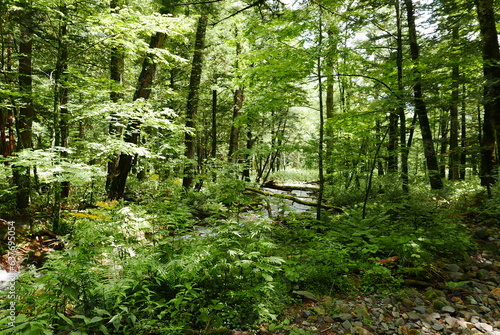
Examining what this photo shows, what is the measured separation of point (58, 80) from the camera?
617 cm

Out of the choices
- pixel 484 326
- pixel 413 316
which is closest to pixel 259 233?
pixel 413 316

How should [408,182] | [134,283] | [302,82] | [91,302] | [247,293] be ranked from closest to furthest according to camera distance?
[91,302], [134,283], [247,293], [302,82], [408,182]

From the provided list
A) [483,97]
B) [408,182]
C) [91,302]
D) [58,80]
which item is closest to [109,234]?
[91,302]

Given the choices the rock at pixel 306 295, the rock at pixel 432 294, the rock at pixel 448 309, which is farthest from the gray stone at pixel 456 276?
the rock at pixel 306 295

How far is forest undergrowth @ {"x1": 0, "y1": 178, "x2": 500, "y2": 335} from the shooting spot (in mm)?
2898

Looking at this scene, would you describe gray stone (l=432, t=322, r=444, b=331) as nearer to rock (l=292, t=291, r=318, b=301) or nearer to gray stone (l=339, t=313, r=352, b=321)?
gray stone (l=339, t=313, r=352, b=321)

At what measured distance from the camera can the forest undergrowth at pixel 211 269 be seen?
9.51 feet

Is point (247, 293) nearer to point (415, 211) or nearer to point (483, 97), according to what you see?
point (415, 211)

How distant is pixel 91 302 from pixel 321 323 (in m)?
3.03

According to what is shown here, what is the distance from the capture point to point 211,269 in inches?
140

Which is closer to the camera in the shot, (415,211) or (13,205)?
(415,211)

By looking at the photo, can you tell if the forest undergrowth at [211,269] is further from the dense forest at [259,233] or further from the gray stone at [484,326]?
the gray stone at [484,326]

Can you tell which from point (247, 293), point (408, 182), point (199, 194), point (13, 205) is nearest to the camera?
point (247, 293)

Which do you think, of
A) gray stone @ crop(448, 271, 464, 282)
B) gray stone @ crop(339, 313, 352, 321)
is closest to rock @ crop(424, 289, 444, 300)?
gray stone @ crop(448, 271, 464, 282)
